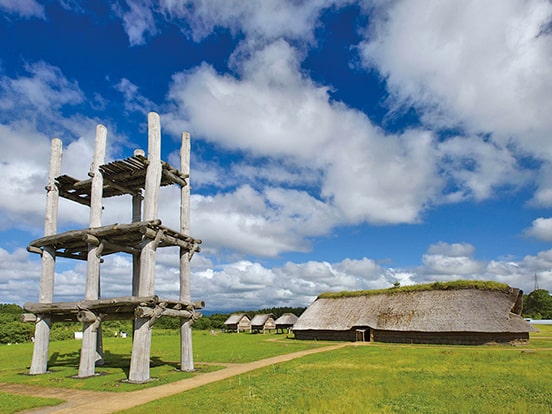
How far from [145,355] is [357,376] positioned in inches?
409

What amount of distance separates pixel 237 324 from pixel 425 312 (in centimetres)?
4911

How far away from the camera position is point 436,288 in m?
44.4

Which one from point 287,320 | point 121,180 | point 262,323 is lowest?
point 262,323

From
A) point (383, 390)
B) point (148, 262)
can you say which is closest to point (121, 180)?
point (148, 262)

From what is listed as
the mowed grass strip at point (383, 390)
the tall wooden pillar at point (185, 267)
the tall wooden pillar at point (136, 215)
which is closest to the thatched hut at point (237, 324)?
the tall wooden pillar at point (136, 215)

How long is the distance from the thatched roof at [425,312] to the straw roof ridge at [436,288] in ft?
0.77

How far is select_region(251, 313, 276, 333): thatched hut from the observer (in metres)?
77.1

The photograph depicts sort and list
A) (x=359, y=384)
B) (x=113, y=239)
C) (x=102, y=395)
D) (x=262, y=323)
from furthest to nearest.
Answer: (x=262, y=323) < (x=113, y=239) < (x=359, y=384) < (x=102, y=395)

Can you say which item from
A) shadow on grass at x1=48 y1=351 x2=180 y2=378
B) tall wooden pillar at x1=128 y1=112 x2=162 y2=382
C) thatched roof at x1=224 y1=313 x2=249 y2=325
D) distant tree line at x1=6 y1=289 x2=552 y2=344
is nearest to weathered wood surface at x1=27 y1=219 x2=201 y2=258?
tall wooden pillar at x1=128 y1=112 x2=162 y2=382

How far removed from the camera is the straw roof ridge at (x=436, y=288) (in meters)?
40.5

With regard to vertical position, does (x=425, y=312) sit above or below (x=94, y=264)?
below

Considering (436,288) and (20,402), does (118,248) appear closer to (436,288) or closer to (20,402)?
(20,402)

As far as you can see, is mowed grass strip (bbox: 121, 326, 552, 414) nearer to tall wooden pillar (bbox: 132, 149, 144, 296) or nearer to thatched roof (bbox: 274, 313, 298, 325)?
tall wooden pillar (bbox: 132, 149, 144, 296)

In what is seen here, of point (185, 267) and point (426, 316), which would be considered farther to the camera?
point (426, 316)
